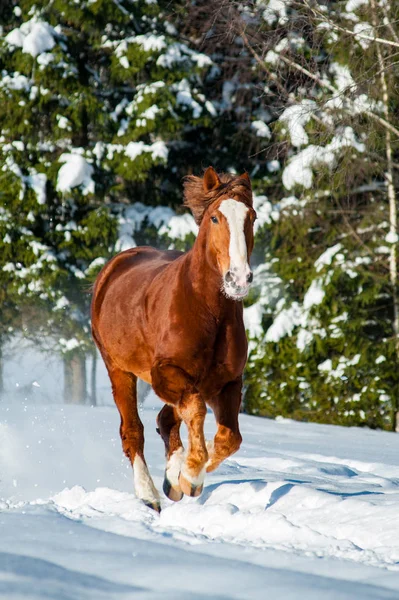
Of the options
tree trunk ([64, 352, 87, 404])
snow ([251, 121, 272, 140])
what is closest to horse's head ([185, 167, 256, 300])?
snow ([251, 121, 272, 140])

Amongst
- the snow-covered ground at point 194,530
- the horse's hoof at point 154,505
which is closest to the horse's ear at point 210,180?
the snow-covered ground at point 194,530

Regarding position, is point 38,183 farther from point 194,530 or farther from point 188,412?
point 194,530

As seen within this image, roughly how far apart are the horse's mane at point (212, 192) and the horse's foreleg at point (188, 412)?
91 centimetres

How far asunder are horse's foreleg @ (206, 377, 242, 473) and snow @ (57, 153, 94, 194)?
9.05 meters

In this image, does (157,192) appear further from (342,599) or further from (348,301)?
(342,599)

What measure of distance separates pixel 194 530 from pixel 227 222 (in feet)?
5.18

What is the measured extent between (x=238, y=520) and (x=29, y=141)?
1123 centimetres

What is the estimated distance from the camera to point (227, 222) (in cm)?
447

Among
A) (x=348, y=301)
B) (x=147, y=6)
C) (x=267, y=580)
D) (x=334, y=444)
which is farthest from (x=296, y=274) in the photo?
(x=267, y=580)

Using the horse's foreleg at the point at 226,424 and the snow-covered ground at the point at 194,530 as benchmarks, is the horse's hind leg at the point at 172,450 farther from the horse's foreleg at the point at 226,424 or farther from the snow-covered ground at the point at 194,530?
the horse's foreleg at the point at 226,424

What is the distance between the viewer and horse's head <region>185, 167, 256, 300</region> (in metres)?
4.35

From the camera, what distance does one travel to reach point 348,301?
11883 mm

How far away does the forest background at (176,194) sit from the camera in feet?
38.3

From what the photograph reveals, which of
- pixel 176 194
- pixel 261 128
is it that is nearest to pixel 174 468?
pixel 261 128
